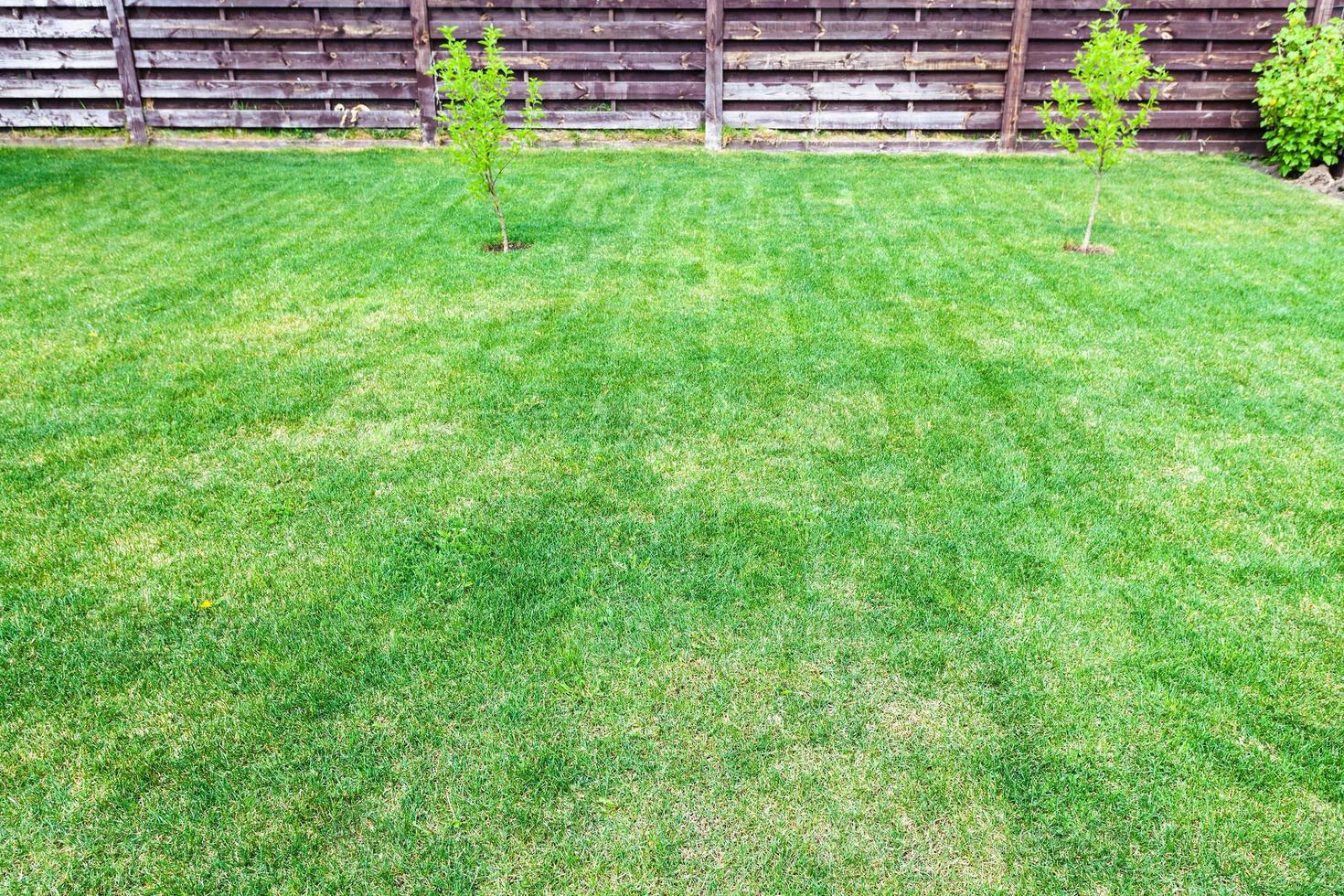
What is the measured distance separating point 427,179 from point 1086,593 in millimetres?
8707

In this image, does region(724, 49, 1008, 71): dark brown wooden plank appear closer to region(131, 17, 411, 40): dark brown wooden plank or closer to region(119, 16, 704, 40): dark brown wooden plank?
region(119, 16, 704, 40): dark brown wooden plank

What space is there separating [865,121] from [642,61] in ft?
10.1

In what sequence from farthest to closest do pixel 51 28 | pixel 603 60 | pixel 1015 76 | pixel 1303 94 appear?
1. pixel 603 60
2. pixel 1015 76
3. pixel 51 28
4. pixel 1303 94

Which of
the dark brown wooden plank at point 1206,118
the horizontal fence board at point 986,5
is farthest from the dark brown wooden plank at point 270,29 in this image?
the dark brown wooden plank at point 1206,118

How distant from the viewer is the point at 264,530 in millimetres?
3732

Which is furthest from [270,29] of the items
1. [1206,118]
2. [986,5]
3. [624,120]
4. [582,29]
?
[1206,118]

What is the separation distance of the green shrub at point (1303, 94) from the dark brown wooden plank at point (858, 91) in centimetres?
325

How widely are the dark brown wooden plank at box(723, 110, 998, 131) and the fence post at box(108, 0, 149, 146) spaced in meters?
7.73

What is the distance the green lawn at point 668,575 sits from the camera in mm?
2398

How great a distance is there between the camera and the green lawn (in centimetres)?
240

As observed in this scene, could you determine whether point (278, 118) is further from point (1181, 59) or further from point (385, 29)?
point (1181, 59)

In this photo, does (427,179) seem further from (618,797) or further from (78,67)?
(618,797)

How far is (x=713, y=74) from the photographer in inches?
443

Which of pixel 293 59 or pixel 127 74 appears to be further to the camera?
pixel 293 59
